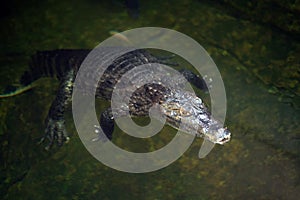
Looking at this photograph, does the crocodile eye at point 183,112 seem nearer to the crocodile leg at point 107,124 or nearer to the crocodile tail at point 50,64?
the crocodile leg at point 107,124

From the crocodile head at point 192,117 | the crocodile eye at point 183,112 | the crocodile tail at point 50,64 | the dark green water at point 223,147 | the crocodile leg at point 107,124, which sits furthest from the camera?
the crocodile tail at point 50,64

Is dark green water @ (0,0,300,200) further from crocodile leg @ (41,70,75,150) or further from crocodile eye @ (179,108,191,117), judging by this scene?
crocodile eye @ (179,108,191,117)

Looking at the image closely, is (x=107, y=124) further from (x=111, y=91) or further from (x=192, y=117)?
(x=192, y=117)

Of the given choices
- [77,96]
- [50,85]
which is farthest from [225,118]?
[50,85]

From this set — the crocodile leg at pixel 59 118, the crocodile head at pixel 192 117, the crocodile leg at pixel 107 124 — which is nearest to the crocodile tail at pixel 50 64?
the crocodile leg at pixel 59 118

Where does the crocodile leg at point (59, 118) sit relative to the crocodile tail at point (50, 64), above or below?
below

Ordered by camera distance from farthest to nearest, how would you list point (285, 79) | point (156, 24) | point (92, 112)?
1. point (156, 24)
2. point (92, 112)
3. point (285, 79)

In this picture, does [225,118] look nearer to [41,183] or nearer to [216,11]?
[216,11]
